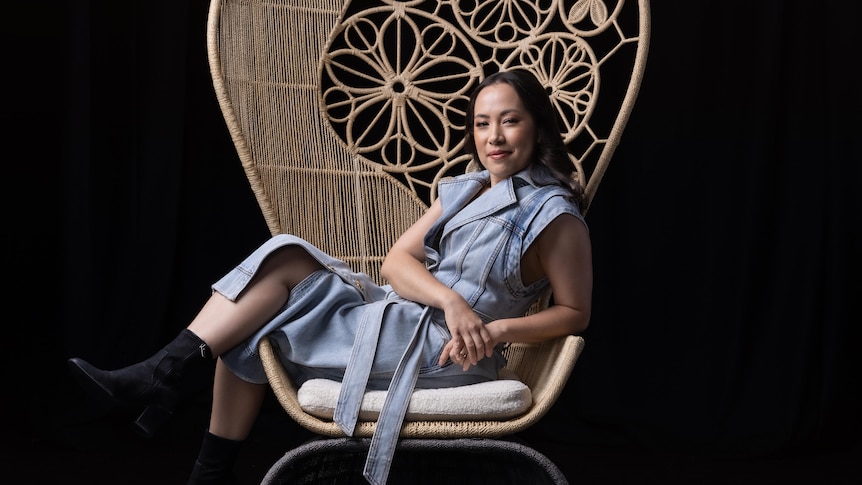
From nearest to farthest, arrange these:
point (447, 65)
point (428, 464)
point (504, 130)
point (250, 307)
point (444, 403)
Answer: point (444, 403), point (250, 307), point (504, 130), point (428, 464), point (447, 65)

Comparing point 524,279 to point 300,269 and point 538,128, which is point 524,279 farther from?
point 300,269

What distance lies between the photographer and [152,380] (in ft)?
5.43

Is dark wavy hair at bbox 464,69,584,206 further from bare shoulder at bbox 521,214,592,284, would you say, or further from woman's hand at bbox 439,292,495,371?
woman's hand at bbox 439,292,495,371

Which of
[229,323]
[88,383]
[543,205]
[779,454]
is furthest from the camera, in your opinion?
[779,454]

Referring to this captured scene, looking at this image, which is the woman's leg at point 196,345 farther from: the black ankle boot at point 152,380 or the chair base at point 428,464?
the chair base at point 428,464

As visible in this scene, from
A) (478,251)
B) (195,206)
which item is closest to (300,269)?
(478,251)

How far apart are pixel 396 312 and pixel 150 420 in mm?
450

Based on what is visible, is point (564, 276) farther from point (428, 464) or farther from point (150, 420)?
point (150, 420)

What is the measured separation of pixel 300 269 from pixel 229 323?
166mm

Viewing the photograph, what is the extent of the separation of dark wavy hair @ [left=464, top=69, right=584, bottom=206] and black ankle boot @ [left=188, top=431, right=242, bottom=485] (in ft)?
2.41

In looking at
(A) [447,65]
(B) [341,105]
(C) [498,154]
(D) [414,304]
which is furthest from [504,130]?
(A) [447,65]

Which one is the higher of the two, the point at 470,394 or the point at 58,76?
the point at 58,76

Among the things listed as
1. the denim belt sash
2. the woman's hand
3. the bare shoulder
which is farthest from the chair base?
the bare shoulder

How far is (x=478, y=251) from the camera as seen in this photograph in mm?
1852
